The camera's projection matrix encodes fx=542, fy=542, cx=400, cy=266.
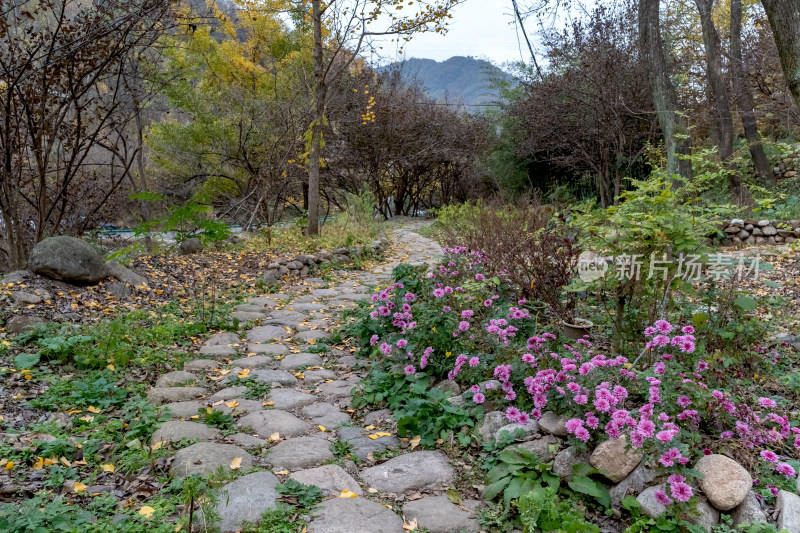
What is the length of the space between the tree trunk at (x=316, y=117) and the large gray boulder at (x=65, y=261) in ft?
12.9

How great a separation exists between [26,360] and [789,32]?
5075 mm

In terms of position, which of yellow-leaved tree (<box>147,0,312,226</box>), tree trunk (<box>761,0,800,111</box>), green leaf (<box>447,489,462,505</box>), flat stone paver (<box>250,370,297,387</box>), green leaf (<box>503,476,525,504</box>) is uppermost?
yellow-leaved tree (<box>147,0,312,226</box>)

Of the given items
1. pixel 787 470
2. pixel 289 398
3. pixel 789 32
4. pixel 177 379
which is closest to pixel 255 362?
pixel 177 379

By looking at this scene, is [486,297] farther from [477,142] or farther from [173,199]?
[173,199]

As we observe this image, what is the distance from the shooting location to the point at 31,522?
1760 millimetres

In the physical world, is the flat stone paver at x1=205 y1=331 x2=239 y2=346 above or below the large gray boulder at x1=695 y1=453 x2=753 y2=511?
above

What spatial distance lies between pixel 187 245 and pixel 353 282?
8.39 ft

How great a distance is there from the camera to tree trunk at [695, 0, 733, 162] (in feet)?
31.0

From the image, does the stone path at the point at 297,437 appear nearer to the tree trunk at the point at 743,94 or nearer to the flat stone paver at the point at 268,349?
the flat stone paver at the point at 268,349

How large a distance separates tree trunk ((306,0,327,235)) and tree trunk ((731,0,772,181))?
25.8 feet

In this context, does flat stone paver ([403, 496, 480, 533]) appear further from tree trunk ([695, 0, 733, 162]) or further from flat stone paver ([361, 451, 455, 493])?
tree trunk ([695, 0, 733, 162])

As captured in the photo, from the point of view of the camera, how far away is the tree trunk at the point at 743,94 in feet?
33.5

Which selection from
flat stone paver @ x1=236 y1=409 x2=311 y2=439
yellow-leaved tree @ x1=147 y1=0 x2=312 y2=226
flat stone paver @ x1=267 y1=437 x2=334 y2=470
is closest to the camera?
flat stone paver @ x1=267 y1=437 x2=334 y2=470

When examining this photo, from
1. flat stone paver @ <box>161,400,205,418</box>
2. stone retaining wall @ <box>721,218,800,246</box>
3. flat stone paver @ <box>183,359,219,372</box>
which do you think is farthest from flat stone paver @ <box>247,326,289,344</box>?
stone retaining wall @ <box>721,218,800,246</box>
